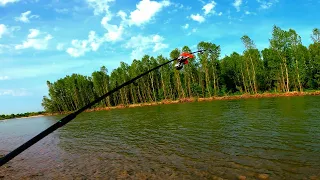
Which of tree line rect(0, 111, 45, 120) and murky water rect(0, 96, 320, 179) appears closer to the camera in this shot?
murky water rect(0, 96, 320, 179)

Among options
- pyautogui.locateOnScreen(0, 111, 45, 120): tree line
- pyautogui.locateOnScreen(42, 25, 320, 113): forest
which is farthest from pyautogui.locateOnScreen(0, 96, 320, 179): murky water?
pyautogui.locateOnScreen(0, 111, 45, 120): tree line

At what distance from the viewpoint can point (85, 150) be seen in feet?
59.1

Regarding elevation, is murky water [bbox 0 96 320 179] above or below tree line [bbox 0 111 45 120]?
below

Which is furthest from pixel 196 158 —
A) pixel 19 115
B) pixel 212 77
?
pixel 19 115

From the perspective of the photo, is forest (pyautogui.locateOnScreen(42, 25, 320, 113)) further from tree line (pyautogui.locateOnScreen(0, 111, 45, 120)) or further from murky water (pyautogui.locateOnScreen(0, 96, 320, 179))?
murky water (pyautogui.locateOnScreen(0, 96, 320, 179))

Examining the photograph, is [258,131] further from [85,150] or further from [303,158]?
[85,150]

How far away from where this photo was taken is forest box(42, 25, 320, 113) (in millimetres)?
70000

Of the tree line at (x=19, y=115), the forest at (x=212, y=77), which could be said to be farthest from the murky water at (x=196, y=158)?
the tree line at (x=19, y=115)

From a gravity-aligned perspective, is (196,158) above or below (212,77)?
below

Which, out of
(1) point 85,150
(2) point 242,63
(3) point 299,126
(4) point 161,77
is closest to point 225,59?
(2) point 242,63

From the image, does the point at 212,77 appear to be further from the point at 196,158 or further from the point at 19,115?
the point at 19,115

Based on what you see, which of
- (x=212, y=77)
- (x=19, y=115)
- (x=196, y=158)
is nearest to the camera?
(x=196, y=158)

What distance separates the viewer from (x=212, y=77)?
9319 centimetres

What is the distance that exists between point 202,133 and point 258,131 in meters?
4.32
